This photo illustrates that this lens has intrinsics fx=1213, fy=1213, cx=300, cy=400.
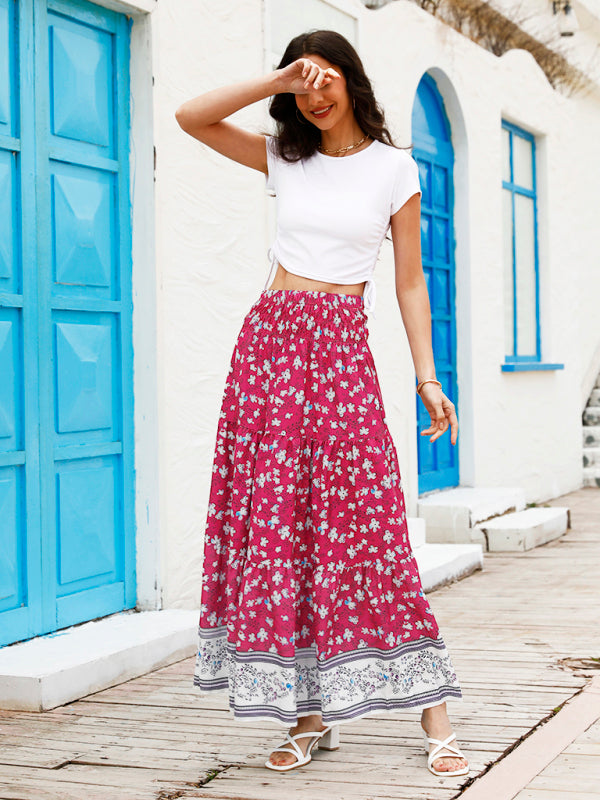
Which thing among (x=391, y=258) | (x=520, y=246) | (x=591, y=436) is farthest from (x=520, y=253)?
(x=391, y=258)

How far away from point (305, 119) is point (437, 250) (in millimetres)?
4802

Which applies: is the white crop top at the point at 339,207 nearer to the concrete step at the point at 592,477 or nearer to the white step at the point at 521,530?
the white step at the point at 521,530

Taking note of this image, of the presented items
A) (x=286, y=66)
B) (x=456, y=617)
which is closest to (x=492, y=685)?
(x=456, y=617)

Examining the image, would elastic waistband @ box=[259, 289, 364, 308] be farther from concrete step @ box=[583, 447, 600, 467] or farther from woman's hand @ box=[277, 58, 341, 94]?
concrete step @ box=[583, 447, 600, 467]

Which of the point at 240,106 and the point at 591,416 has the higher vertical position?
the point at 240,106

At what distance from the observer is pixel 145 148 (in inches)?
180

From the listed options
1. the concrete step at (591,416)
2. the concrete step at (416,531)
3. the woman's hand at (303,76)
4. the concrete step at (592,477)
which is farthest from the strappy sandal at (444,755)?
the concrete step at (591,416)

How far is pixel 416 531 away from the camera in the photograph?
639 cm

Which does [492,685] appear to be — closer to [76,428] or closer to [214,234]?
[76,428]

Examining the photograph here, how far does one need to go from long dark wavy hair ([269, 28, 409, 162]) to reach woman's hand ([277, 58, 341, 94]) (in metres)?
0.10

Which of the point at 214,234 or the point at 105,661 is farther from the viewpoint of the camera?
the point at 214,234

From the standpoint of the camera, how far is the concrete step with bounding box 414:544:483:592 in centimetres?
578

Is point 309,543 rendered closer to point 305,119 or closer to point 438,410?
point 438,410

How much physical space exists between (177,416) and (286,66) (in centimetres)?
206
